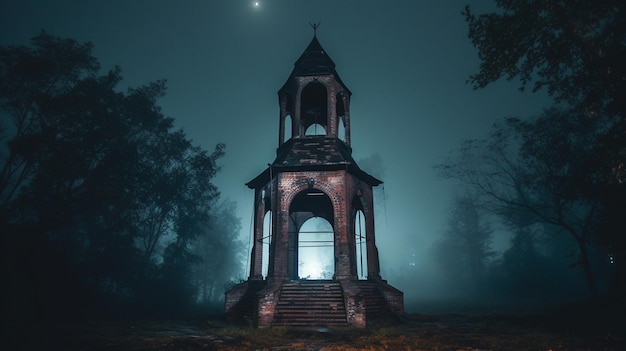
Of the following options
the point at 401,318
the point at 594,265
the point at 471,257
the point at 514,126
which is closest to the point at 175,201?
the point at 401,318

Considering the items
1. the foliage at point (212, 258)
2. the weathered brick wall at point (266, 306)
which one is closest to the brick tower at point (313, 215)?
the weathered brick wall at point (266, 306)

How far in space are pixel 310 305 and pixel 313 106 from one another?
11274mm

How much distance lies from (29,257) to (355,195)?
52.0 feet

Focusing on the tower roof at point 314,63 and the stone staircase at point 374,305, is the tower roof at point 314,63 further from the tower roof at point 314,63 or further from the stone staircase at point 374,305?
the stone staircase at point 374,305

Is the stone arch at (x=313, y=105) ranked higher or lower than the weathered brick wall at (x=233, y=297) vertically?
higher

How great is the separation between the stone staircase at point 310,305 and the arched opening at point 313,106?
967 centimetres

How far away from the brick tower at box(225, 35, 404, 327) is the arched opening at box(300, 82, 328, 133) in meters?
0.06

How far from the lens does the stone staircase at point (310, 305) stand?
1157 centimetres

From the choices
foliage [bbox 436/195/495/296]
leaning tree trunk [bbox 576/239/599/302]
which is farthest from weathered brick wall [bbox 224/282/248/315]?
foliage [bbox 436/195/495/296]

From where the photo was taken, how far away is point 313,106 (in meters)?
19.0

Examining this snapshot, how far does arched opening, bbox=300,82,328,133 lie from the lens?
704 inches

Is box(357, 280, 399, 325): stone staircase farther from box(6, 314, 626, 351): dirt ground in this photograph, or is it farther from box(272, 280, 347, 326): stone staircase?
box(272, 280, 347, 326): stone staircase

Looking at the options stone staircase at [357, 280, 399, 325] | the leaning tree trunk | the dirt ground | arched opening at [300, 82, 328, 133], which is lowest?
the dirt ground

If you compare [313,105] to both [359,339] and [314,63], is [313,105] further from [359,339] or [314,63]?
[359,339]
